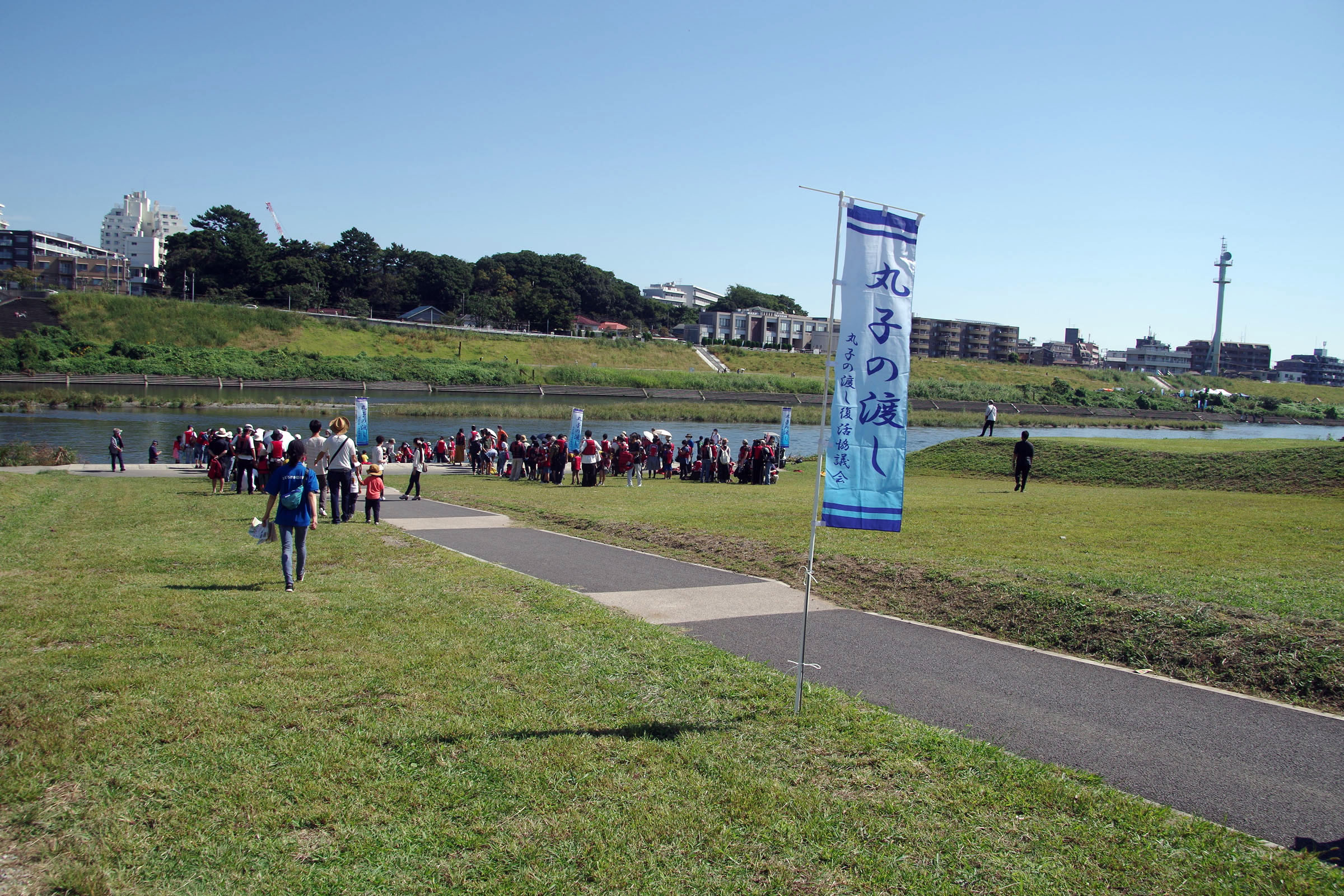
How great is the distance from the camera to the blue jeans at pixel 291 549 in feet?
30.1

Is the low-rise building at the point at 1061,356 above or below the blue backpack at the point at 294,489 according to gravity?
above

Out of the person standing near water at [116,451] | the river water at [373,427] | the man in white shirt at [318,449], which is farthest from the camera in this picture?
the river water at [373,427]

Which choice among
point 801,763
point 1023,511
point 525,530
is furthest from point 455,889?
point 1023,511

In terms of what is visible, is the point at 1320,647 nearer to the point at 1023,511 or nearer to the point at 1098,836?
the point at 1098,836

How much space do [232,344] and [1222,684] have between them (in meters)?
86.8

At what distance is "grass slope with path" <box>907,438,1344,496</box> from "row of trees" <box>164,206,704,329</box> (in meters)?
92.6

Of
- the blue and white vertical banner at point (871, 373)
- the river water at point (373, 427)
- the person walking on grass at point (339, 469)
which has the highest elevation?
the blue and white vertical banner at point (871, 373)

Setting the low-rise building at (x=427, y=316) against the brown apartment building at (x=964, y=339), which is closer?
the low-rise building at (x=427, y=316)

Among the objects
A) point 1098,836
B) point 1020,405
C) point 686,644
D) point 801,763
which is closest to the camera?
point 1098,836

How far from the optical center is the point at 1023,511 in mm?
15680

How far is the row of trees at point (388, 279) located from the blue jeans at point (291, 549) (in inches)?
3927

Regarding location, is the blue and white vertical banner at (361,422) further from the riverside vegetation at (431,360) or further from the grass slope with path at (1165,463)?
the riverside vegetation at (431,360)

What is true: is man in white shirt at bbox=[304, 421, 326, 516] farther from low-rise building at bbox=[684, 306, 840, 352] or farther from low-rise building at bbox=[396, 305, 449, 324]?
low-rise building at bbox=[684, 306, 840, 352]

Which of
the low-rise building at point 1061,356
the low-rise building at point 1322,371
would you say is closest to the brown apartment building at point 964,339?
the low-rise building at point 1061,356
